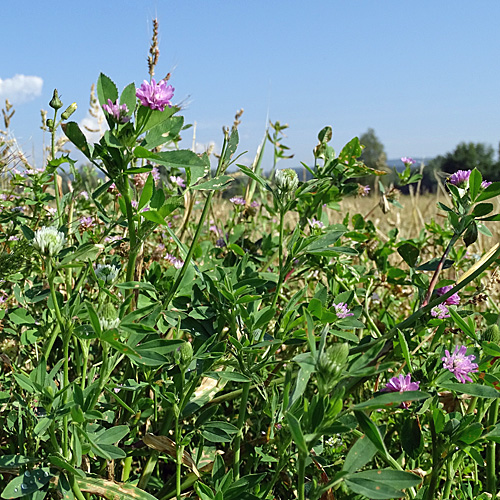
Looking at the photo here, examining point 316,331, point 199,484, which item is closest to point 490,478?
point 316,331

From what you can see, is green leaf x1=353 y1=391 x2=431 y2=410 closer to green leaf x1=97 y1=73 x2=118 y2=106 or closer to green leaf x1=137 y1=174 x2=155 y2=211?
green leaf x1=137 y1=174 x2=155 y2=211

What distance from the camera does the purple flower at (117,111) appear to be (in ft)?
2.60

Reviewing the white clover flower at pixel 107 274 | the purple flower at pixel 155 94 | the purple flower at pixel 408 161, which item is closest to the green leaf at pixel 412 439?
the white clover flower at pixel 107 274

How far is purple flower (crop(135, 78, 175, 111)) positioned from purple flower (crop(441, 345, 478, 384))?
606mm

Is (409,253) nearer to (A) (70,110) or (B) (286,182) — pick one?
(B) (286,182)

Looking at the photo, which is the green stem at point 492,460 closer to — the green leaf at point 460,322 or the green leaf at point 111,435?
the green leaf at point 460,322

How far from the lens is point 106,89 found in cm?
82

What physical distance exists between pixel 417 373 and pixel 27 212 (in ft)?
5.39

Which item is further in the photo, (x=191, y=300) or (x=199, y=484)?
(x=191, y=300)

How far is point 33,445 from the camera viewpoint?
0.95 metres

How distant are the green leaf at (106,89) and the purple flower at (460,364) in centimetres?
68

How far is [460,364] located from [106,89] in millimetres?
731

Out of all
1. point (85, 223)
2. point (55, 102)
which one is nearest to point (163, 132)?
point (55, 102)

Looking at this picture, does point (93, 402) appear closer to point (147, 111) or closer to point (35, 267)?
point (147, 111)
